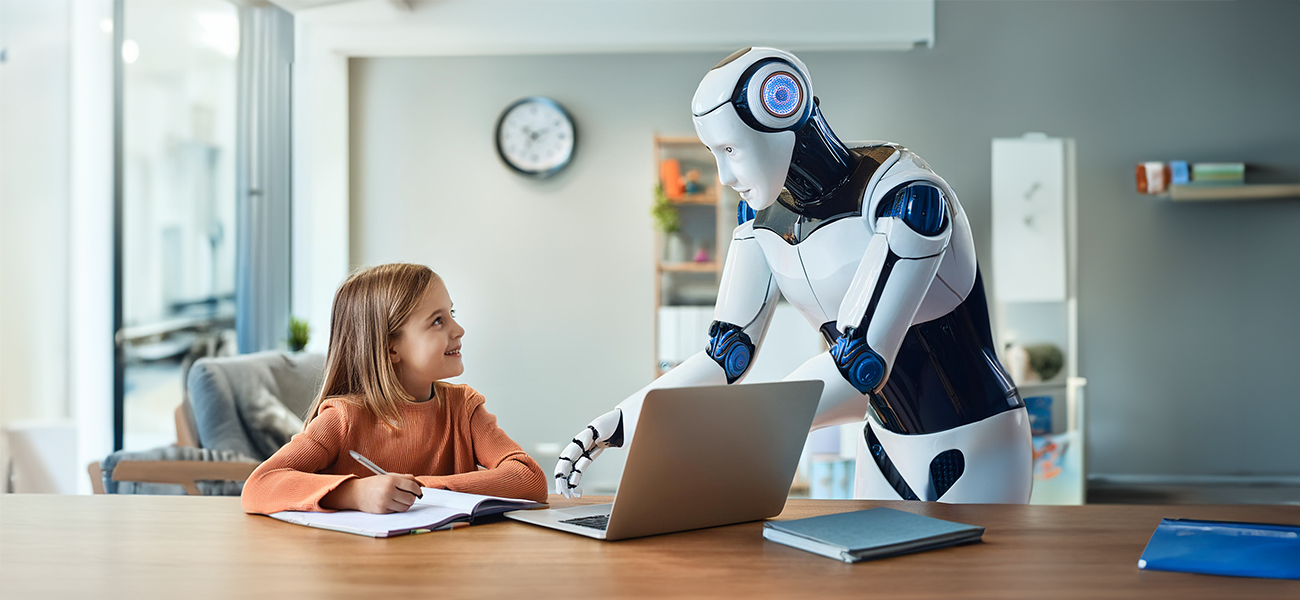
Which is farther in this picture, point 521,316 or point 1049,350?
point 521,316

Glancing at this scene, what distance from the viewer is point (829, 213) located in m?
1.37

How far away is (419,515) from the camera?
1.09 m

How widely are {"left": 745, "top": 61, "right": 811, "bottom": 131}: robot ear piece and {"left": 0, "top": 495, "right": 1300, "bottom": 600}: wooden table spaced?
0.51 metres

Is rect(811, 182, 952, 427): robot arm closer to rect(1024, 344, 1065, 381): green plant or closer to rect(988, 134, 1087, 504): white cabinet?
rect(988, 134, 1087, 504): white cabinet

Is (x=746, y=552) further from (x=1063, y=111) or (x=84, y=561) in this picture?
(x=1063, y=111)

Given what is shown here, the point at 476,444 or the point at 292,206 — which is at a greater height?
the point at 292,206

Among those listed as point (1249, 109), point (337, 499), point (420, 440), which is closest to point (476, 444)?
point (420, 440)

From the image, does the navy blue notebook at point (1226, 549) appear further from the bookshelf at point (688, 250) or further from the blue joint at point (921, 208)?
the bookshelf at point (688, 250)

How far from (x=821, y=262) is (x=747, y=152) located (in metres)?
0.21

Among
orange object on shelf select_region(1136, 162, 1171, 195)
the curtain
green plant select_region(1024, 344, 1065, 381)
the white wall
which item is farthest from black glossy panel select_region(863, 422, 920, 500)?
orange object on shelf select_region(1136, 162, 1171, 195)

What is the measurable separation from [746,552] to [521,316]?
3880 mm

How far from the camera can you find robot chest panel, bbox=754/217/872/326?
1.35 m

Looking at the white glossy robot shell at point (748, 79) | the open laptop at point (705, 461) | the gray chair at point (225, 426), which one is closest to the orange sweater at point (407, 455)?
the open laptop at point (705, 461)

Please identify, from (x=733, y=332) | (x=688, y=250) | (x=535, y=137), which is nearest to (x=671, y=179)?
(x=688, y=250)
